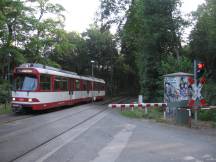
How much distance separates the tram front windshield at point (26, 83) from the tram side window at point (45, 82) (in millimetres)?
474

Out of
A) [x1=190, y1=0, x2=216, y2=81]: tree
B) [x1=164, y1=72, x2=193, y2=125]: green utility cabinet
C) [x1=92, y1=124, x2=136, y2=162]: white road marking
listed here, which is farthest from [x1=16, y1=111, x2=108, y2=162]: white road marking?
[x1=190, y1=0, x2=216, y2=81]: tree

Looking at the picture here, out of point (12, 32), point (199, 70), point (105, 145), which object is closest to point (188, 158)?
point (105, 145)

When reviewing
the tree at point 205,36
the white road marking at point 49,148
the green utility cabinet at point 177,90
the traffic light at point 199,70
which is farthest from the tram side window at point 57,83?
the tree at point 205,36

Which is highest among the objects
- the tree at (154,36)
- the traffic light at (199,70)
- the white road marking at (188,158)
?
the tree at (154,36)

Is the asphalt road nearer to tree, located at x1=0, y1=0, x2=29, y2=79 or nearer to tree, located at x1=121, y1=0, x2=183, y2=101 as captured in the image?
tree, located at x1=121, y1=0, x2=183, y2=101

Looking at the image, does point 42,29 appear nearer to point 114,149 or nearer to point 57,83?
point 57,83

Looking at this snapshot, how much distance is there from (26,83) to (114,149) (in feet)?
46.1

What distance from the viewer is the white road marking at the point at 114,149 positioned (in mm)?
8516

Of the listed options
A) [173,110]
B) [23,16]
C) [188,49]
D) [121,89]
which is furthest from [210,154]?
[121,89]

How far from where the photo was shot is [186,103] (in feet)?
64.5

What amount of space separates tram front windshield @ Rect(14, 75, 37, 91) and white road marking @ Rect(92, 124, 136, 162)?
10884mm

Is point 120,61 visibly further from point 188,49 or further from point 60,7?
point 188,49

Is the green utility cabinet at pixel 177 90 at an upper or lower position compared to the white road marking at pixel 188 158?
upper

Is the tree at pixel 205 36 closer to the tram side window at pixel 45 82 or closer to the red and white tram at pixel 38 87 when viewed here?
the red and white tram at pixel 38 87
